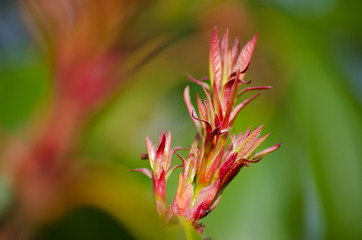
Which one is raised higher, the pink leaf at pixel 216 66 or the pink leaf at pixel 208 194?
the pink leaf at pixel 216 66

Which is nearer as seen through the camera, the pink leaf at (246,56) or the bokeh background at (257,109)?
the pink leaf at (246,56)

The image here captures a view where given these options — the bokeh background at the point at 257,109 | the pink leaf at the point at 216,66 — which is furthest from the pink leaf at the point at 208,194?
the bokeh background at the point at 257,109

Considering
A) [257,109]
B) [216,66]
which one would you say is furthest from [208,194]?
[257,109]

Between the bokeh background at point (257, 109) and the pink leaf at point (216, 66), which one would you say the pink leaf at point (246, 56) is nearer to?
the pink leaf at point (216, 66)

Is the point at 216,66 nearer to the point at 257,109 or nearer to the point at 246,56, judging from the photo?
the point at 246,56

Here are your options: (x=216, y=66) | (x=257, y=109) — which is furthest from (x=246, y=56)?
(x=257, y=109)

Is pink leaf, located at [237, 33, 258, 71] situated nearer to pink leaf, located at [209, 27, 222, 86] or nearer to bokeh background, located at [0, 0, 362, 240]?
pink leaf, located at [209, 27, 222, 86]

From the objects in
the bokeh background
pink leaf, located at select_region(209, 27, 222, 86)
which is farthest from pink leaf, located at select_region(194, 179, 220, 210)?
the bokeh background

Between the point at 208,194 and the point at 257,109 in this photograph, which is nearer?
the point at 208,194

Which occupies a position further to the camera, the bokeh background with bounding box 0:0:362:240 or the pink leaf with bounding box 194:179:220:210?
the bokeh background with bounding box 0:0:362:240
